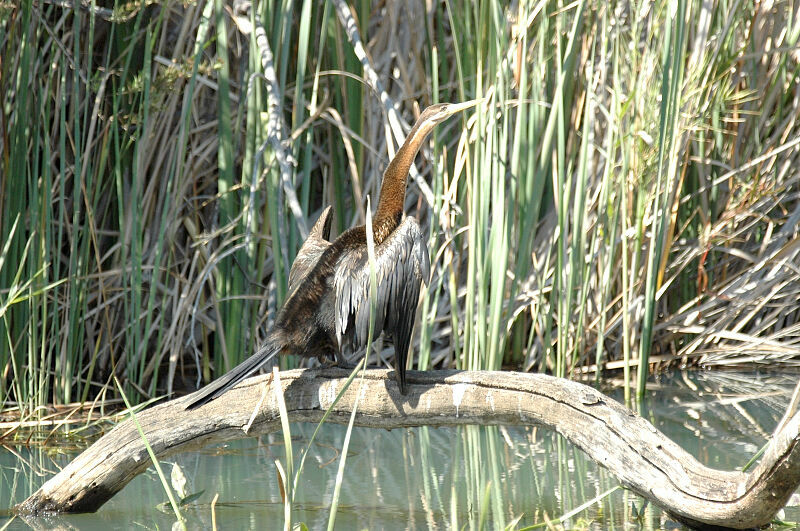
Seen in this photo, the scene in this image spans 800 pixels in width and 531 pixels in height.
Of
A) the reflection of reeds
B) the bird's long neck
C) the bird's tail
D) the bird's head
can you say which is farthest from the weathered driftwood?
the bird's head

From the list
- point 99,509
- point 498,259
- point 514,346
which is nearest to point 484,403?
point 498,259

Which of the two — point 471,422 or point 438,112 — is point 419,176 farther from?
point 471,422

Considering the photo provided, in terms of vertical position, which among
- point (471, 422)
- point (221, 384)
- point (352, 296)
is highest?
point (352, 296)

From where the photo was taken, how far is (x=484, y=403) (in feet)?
7.23

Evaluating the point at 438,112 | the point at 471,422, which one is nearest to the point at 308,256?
the point at 438,112

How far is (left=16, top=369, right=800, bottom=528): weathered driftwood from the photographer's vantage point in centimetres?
196

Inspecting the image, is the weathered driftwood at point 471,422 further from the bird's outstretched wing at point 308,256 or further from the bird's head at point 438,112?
the bird's head at point 438,112

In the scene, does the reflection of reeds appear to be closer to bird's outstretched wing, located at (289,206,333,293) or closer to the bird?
bird's outstretched wing, located at (289,206,333,293)

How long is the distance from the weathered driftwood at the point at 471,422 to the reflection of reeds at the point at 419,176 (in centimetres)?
68

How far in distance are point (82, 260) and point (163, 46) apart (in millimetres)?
947

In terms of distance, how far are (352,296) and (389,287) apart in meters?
0.10

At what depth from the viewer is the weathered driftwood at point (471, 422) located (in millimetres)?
1956

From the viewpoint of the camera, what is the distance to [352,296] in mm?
2365

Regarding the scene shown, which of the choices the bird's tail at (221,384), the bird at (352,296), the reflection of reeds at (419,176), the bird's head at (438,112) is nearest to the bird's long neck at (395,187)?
the bird at (352,296)
